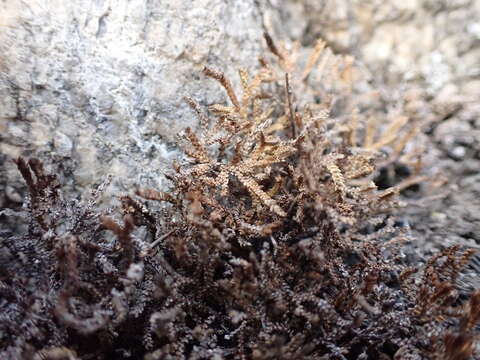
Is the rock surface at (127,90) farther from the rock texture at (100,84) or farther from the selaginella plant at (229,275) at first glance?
the selaginella plant at (229,275)

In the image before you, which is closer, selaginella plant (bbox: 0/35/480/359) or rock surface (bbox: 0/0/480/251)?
selaginella plant (bbox: 0/35/480/359)

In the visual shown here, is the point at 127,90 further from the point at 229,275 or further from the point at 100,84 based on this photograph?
the point at 229,275

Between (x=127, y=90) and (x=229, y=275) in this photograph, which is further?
(x=127, y=90)

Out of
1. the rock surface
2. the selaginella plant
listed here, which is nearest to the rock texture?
the rock surface

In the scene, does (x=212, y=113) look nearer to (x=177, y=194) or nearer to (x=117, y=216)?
Result: (x=177, y=194)

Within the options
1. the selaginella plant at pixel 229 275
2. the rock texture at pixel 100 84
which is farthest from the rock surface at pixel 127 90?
the selaginella plant at pixel 229 275

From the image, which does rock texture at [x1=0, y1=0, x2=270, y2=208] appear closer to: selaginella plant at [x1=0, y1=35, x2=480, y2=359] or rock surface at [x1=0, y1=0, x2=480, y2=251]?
rock surface at [x1=0, y1=0, x2=480, y2=251]

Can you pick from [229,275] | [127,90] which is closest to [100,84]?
[127,90]
